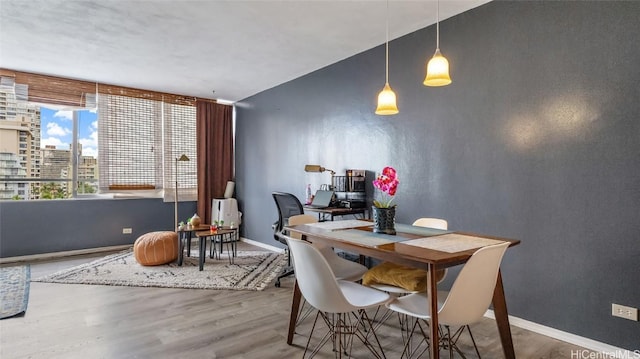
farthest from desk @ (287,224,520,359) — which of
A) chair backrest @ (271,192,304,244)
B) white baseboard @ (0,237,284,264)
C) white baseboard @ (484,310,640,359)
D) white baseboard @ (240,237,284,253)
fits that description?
white baseboard @ (0,237,284,264)

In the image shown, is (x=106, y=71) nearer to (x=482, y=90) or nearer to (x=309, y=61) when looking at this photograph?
(x=309, y=61)

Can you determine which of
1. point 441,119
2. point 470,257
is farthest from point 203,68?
point 470,257

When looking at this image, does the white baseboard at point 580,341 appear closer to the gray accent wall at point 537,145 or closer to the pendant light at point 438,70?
the gray accent wall at point 537,145

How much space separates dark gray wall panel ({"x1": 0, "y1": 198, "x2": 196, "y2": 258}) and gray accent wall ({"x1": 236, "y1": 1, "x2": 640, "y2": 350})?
3.87m

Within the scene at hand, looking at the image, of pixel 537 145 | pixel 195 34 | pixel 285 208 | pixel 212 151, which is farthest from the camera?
pixel 212 151

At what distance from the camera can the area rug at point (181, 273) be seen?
367 centimetres

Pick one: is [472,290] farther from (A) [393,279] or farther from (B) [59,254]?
(B) [59,254]

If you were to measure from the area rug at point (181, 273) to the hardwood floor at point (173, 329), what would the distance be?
0.20 metres

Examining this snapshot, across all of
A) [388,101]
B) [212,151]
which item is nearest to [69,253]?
[212,151]

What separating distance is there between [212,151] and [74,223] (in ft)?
7.62

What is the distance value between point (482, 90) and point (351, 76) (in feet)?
5.29

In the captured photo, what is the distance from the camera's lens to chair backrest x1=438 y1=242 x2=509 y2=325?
1639 mm

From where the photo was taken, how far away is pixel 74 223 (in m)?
5.10

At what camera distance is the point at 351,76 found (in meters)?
4.08
